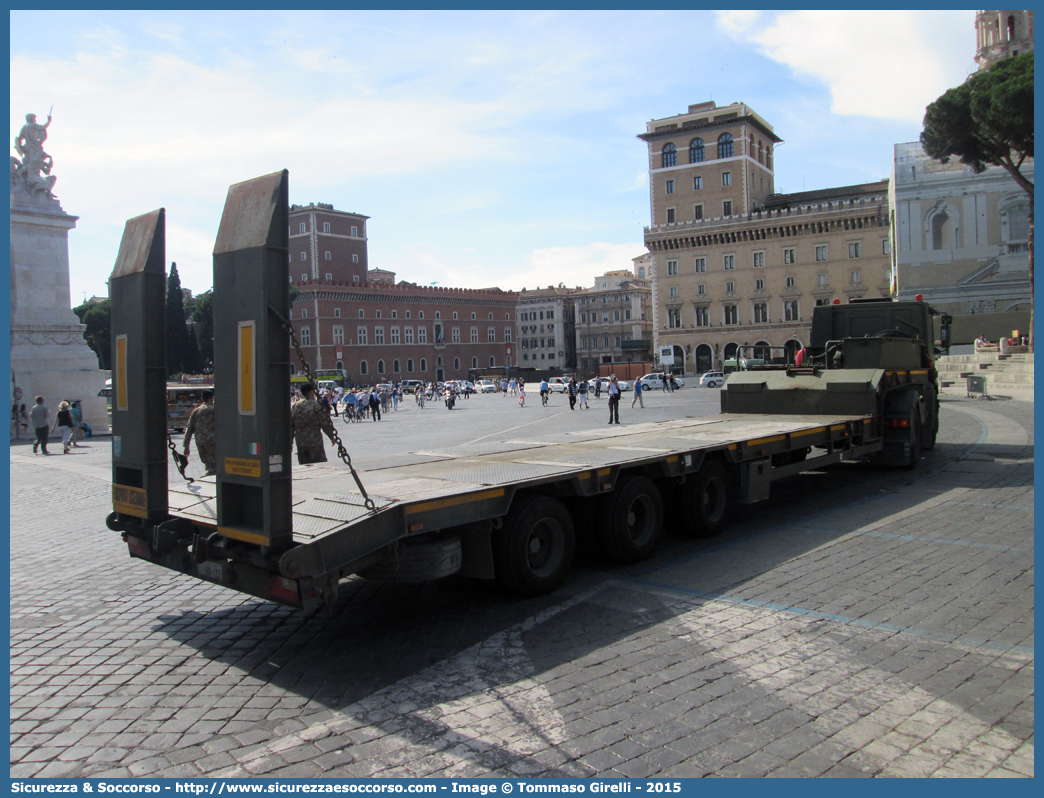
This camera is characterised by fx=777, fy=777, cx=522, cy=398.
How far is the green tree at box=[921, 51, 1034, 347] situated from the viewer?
40.6 metres

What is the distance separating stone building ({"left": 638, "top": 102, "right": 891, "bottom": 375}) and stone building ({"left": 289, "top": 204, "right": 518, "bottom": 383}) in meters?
33.7

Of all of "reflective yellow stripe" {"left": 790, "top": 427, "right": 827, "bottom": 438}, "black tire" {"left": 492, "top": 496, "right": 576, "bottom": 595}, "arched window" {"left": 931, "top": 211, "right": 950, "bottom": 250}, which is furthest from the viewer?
"arched window" {"left": 931, "top": 211, "right": 950, "bottom": 250}

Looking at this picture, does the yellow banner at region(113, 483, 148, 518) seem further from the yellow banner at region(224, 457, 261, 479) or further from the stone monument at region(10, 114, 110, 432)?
the stone monument at region(10, 114, 110, 432)

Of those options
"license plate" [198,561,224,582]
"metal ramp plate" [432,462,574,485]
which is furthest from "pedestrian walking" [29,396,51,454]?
"license plate" [198,561,224,582]

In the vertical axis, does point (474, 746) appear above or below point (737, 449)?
below

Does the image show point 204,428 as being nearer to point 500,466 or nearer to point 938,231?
point 500,466

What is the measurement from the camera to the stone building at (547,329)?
416 feet

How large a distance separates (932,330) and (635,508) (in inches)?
392

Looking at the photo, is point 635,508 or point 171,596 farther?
point 635,508

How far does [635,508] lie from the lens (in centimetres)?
752

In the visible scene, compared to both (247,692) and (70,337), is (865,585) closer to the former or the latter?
(247,692)

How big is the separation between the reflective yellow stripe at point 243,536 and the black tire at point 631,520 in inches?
131

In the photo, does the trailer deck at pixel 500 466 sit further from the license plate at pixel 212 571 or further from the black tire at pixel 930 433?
the black tire at pixel 930 433

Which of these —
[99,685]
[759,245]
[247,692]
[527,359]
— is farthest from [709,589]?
[527,359]
